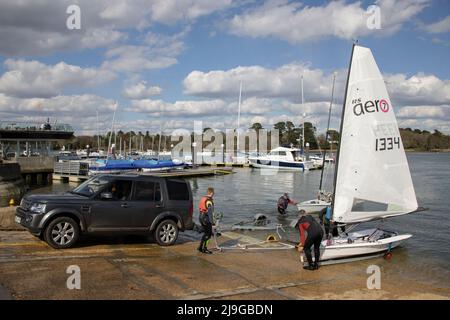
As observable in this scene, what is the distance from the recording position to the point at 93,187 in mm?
12734

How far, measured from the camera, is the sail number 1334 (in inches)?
577

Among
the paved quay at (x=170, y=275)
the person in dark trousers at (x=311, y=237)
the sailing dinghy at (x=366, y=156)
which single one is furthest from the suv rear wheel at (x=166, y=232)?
the sailing dinghy at (x=366, y=156)

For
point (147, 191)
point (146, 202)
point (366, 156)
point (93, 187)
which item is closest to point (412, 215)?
point (366, 156)

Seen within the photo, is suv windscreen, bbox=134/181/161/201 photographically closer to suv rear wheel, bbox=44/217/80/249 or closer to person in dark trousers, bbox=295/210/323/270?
suv rear wheel, bbox=44/217/80/249

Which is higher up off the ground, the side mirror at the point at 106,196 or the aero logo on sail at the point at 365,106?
the aero logo on sail at the point at 365,106

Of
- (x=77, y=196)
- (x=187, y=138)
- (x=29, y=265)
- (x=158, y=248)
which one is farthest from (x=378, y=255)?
(x=187, y=138)

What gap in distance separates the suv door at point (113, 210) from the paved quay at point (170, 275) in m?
0.62

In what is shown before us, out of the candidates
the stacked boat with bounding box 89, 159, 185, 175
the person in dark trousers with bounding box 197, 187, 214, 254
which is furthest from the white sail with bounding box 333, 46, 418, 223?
the stacked boat with bounding box 89, 159, 185, 175

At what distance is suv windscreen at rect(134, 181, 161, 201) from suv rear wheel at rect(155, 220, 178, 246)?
760mm

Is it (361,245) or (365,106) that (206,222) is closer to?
(361,245)

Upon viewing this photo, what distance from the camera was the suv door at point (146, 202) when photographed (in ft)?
41.2

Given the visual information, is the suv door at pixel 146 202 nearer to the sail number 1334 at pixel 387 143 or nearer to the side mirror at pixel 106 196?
the side mirror at pixel 106 196

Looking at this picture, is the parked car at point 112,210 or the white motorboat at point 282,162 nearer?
the parked car at point 112,210
